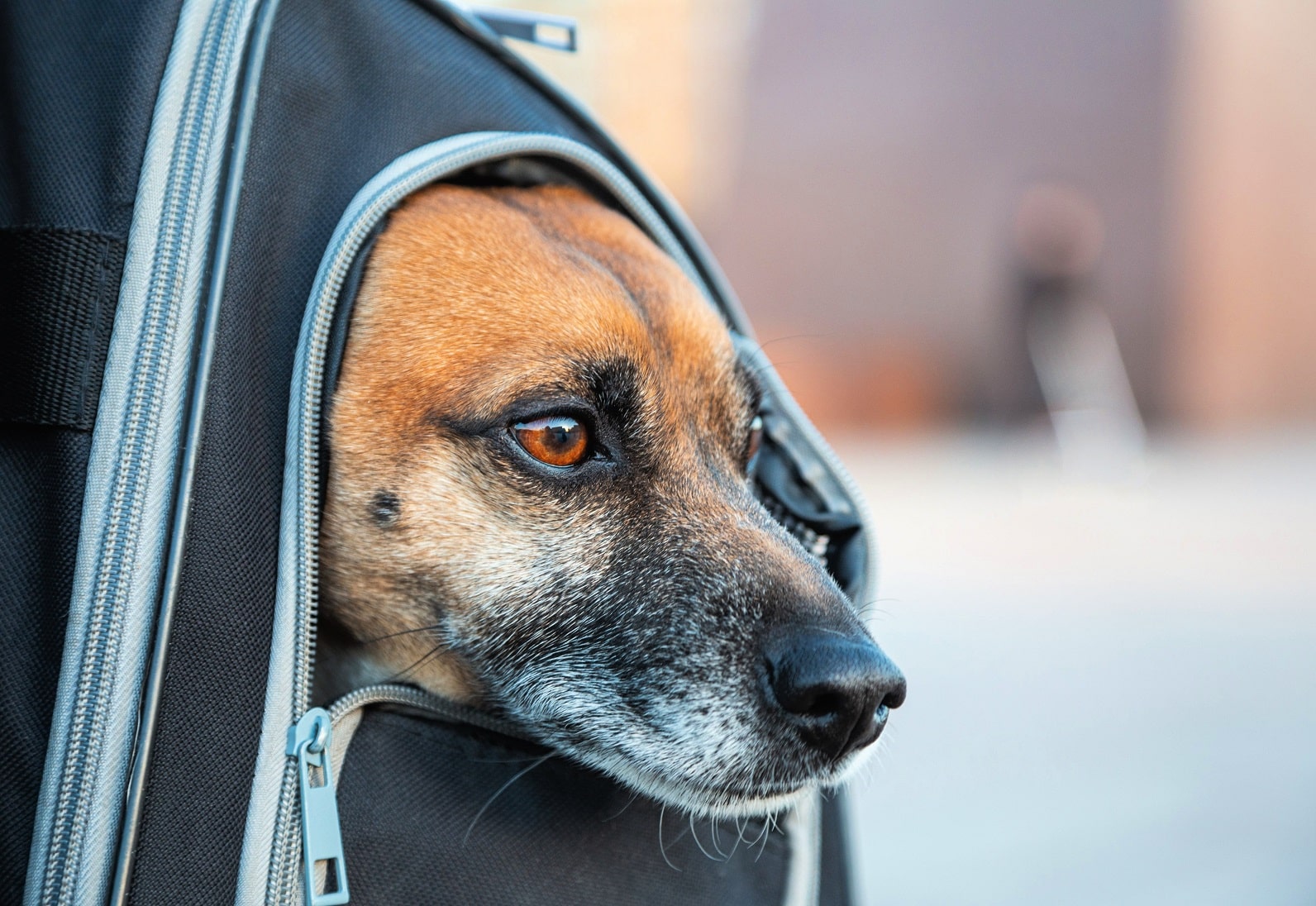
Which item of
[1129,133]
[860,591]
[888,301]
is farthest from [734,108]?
[860,591]

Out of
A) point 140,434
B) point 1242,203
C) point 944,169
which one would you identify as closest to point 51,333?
point 140,434

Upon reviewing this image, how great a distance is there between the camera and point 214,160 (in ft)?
5.14

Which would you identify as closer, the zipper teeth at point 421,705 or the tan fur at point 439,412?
the zipper teeth at point 421,705

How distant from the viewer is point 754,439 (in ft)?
7.73

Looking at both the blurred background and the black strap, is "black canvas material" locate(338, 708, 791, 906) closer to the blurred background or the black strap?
the black strap

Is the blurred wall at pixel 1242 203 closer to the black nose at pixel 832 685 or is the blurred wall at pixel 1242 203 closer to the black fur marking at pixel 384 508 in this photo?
the black nose at pixel 832 685

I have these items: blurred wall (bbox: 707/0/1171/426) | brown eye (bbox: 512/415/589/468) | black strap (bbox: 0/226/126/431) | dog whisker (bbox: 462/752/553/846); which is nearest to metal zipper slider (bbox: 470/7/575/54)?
brown eye (bbox: 512/415/589/468)

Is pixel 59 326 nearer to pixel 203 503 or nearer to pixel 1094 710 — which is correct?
pixel 203 503

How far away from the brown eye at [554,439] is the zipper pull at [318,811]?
1.93ft

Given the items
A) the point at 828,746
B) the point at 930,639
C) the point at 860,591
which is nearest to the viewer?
the point at 828,746

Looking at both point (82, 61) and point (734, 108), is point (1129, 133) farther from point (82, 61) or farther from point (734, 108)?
point (82, 61)

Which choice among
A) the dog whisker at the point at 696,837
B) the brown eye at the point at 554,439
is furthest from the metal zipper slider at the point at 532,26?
the dog whisker at the point at 696,837

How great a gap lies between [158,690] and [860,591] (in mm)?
1180

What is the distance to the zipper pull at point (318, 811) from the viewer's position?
144 centimetres
